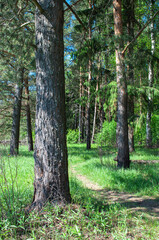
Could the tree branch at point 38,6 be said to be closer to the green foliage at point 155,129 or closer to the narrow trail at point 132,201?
the narrow trail at point 132,201

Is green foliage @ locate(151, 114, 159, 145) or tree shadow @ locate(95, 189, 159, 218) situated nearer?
tree shadow @ locate(95, 189, 159, 218)

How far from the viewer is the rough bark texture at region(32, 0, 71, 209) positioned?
9.44 ft

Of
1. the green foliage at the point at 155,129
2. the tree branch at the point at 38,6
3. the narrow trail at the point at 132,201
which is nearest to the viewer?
the tree branch at the point at 38,6

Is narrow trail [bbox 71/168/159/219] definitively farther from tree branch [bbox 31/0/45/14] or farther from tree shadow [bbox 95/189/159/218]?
tree branch [bbox 31/0/45/14]

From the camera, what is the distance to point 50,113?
2957 millimetres

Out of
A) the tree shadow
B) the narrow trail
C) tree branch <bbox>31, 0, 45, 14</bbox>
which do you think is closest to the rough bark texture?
tree branch <bbox>31, 0, 45, 14</bbox>

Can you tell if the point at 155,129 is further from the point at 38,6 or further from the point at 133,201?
the point at 38,6

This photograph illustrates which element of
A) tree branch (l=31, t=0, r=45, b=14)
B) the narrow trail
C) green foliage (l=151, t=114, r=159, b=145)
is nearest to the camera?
tree branch (l=31, t=0, r=45, b=14)

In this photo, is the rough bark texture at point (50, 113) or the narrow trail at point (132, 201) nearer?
the rough bark texture at point (50, 113)

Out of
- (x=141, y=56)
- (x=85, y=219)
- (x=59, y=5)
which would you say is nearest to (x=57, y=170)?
(x=85, y=219)

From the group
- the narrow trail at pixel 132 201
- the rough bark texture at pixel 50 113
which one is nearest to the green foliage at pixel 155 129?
the narrow trail at pixel 132 201

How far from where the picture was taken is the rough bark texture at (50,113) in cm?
288

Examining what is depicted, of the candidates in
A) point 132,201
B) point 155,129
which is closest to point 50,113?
point 132,201

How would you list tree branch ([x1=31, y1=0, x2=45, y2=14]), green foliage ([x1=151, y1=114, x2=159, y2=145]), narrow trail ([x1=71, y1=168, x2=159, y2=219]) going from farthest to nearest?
1. green foliage ([x1=151, y1=114, x2=159, y2=145])
2. narrow trail ([x1=71, y1=168, x2=159, y2=219])
3. tree branch ([x1=31, y1=0, x2=45, y2=14])
